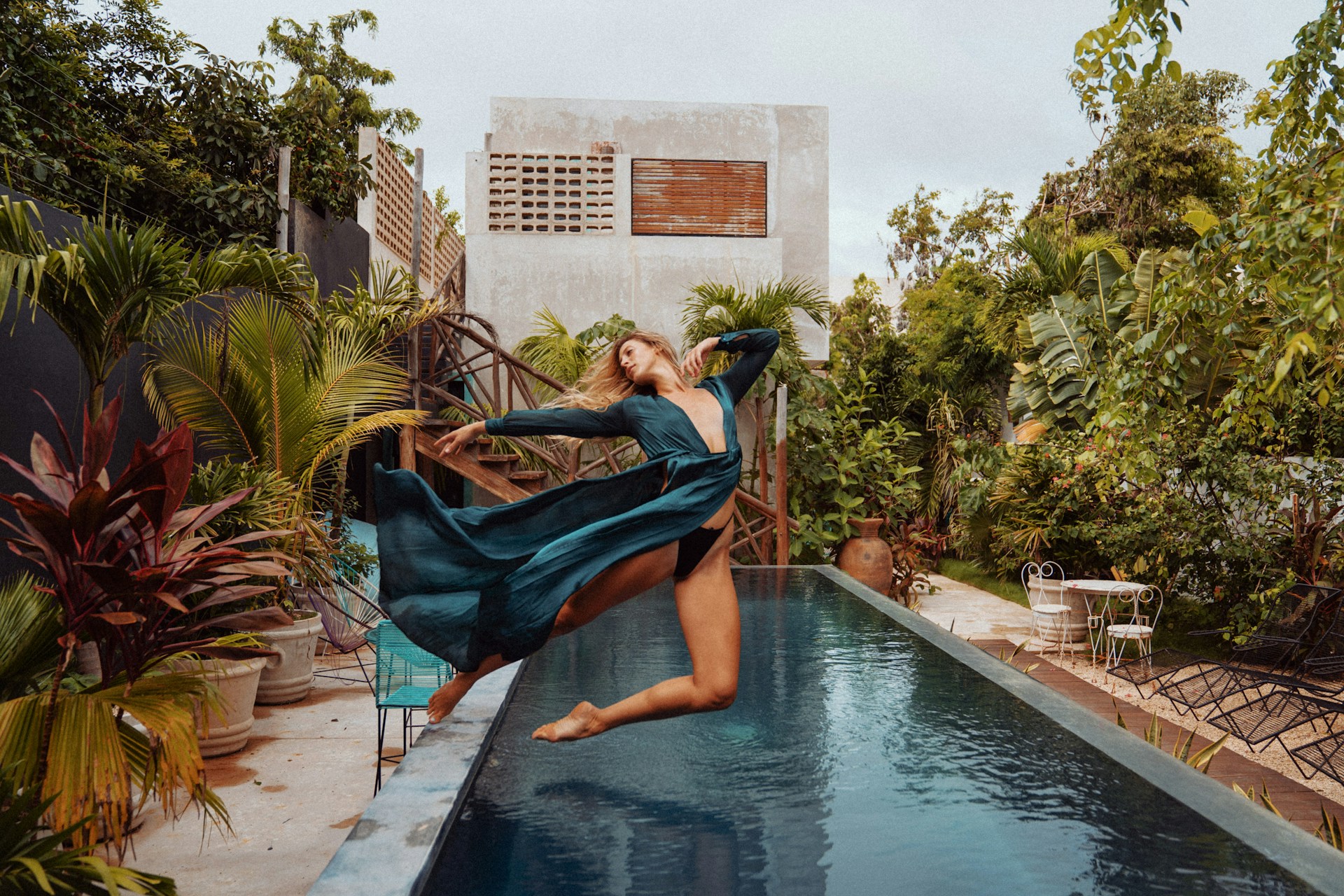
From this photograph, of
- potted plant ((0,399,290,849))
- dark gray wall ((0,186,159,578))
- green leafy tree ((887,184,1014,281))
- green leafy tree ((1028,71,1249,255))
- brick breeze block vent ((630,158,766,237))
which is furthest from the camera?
green leafy tree ((887,184,1014,281))

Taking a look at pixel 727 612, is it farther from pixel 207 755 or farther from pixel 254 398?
pixel 254 398

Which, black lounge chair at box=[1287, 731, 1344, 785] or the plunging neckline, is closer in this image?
the plunging neckline

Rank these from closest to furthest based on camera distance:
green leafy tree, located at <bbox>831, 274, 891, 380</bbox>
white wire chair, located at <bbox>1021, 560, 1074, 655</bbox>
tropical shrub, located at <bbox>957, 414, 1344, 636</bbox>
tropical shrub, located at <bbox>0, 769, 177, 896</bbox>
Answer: tropical shrub, located at <bbox>0, 769, 177, 896</bbox>, tropical shrub, located at <bbox>957, 414, 1344, 636</bbox>, white wire chair, located at <bbox>1021, 560, 1074, 655</bbox>, green leafy tree, located at <bbox>831, 274, 891, 380</bbox>

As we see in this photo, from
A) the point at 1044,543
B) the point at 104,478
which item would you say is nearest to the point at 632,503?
the point at 104,478

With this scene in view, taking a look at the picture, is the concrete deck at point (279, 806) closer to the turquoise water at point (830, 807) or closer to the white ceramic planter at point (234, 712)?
the white ceramic planter at point (234, 712)

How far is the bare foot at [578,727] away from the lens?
2.90 metres

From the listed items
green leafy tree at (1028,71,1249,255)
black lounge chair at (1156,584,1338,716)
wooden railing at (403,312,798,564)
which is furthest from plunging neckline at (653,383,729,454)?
green leafy tree at (1028,71,1249,255)

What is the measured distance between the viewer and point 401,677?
472cm

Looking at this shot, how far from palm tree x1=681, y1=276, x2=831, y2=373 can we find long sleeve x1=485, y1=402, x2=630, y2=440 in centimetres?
602

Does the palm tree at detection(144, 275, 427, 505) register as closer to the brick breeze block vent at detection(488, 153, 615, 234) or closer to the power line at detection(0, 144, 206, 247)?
the power line at detection(0, 144, 206, 247)

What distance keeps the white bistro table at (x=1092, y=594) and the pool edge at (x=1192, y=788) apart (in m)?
3.48

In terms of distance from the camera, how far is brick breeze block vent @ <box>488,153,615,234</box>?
11.2 m

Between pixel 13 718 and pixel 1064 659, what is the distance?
7.56 meters

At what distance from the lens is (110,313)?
4.34 meters
